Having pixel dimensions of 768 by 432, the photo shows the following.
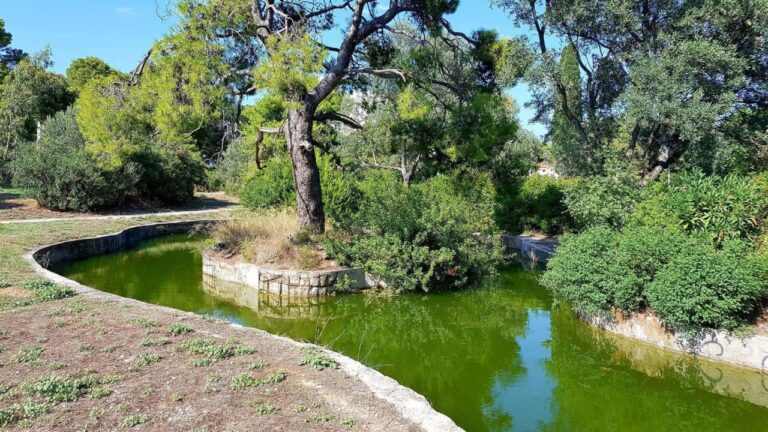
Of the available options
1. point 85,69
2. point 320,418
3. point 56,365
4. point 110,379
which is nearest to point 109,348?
point 56,365

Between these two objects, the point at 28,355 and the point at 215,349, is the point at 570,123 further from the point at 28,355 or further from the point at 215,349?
the point at 28,355

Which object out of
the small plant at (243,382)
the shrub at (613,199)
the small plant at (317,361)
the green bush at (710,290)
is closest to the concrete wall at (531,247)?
the shrub at (613,199)

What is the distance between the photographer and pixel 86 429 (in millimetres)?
3582

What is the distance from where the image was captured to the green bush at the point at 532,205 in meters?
16.4

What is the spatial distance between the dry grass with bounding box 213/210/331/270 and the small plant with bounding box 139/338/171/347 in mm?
4818

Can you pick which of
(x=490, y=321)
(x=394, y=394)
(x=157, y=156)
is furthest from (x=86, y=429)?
(x=157, y=156)

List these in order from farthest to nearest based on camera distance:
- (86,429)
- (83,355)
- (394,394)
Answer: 1. (83,355)
2. (394,394)
3. (86,429)

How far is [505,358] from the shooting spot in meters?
7.02

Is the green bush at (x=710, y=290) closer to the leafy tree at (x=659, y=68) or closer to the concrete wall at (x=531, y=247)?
the leafy tree at (x=659, y=68)

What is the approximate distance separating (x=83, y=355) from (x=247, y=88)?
7842 mm

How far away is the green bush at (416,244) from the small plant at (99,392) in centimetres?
610

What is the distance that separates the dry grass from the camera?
10.6 metres

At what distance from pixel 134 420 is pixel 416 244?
22.8ft

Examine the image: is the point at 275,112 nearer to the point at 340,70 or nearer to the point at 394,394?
the point at 340,70
